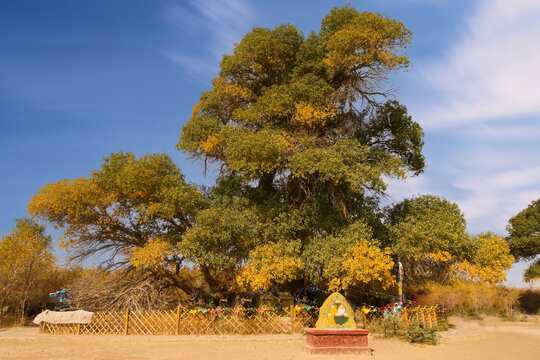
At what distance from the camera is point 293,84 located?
15156 mm

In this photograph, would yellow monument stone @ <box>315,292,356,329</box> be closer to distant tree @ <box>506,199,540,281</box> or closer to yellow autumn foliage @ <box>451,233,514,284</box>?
yellow autumn foliage @ <box>451,233,514,284</box>

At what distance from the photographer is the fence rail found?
1295 centimetres

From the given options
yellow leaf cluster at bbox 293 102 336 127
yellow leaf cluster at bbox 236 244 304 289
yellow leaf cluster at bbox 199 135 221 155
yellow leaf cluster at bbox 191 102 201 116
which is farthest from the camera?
yellow leaf cluster at bbox 191 102 201 116

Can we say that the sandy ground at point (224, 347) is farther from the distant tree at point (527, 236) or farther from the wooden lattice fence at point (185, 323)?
the distant tree at point (527, 236)

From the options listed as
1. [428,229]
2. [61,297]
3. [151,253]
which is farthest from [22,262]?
[428,229]

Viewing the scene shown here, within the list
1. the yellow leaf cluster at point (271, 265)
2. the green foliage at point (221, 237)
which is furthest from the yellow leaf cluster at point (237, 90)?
the yellow leaf cluster at point (271, 265)

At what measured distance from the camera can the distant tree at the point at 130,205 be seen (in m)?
13.5

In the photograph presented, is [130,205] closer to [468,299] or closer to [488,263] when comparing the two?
[488,263]

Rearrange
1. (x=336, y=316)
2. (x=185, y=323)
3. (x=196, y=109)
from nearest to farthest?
(x=336, y=316), (x=185, y=323), (x=196, y=109)

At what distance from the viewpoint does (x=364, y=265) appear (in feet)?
39.5

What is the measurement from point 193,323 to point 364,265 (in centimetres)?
613

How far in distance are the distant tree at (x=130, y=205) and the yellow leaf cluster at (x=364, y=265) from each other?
19.2 feet

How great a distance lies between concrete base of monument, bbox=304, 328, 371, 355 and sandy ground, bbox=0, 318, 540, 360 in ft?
0.74

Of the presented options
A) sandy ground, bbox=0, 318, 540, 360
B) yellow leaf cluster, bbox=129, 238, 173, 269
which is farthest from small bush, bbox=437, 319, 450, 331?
yellow leaf cluster, bbox=129, 238, 173, 269
